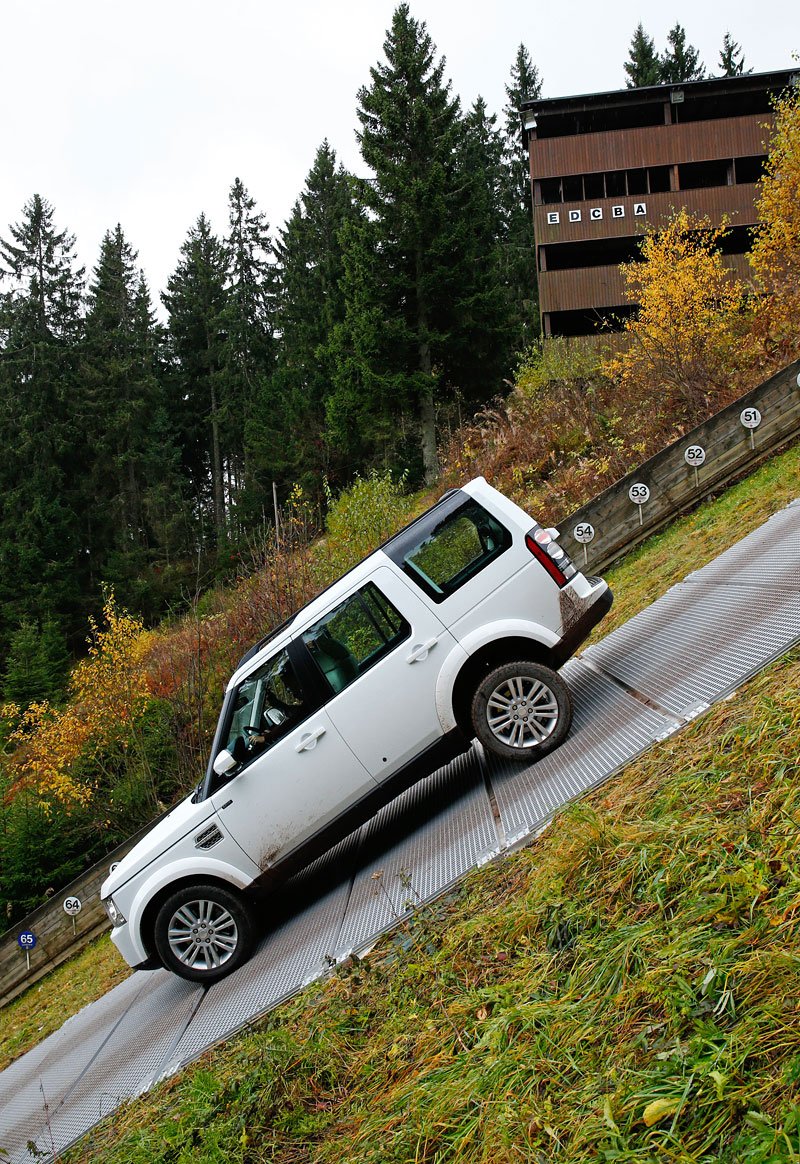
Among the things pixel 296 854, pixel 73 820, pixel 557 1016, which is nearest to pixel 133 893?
pixel 296 854

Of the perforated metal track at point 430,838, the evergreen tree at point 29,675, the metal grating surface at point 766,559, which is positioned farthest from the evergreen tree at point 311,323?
the perforated metal track at point 430,838

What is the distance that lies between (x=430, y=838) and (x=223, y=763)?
159 centimetres

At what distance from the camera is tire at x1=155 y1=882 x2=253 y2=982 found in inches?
268

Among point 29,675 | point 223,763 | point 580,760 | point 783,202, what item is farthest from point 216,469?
point 580,760

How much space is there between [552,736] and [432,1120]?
3.79 m

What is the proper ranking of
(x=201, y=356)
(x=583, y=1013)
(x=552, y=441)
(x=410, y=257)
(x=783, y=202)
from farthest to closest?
(x=201, y=356)
(x=410, y=257)
(x=783, y=202)
(x=552, y=441)
(x=583, y=1013)

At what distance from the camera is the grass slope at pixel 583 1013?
105 inches

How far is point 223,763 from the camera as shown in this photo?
264 inches

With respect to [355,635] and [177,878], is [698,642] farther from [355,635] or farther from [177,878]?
[177,878]

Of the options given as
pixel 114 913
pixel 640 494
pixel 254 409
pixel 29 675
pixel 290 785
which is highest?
pixel 290 785

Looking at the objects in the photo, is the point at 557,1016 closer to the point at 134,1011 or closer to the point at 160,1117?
the point at 160,1117

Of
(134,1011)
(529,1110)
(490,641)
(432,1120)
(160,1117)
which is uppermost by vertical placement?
(529,1110)

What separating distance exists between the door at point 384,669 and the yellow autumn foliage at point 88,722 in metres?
12.4

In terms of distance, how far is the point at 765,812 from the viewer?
358 centimetres
